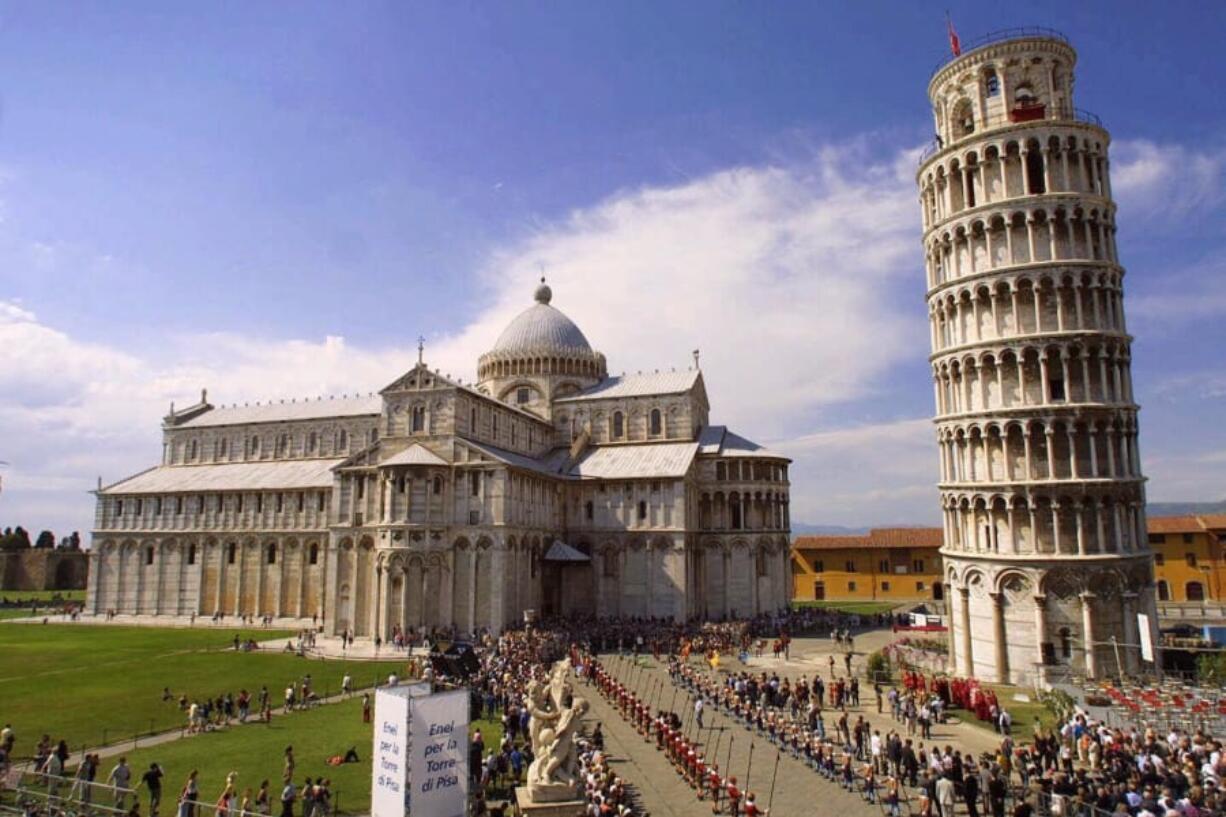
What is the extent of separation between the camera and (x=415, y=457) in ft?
159

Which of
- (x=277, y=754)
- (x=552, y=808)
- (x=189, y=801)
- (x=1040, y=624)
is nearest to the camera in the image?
(x=552, y=808)

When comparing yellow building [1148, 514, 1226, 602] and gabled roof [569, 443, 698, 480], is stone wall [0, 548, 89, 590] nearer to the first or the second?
gabled roof [569, 443, 698, 480]

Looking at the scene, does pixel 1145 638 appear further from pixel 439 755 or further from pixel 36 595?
pixel 36 595

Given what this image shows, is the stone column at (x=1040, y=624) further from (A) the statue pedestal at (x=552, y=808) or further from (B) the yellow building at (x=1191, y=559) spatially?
(B) the yellow building at (x=1191, y=559)

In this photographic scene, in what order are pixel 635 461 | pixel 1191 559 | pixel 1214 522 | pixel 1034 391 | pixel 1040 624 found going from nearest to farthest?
pixel 1040 624 → pixel 1034 391 → pixel 635 461 → pixel 1191 559 → pixel 1214 522

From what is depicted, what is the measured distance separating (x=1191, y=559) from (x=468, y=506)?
193 ft

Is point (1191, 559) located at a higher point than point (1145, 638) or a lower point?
higher

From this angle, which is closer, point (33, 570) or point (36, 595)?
point (36, 595)

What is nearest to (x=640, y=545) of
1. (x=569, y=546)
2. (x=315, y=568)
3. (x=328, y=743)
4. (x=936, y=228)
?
(x=569, y=546)

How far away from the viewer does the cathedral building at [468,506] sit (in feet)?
158

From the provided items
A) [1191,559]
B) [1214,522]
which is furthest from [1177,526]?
[1214,522]

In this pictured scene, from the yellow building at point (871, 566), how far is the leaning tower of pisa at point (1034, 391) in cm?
3735

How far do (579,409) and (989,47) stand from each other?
38539 mm

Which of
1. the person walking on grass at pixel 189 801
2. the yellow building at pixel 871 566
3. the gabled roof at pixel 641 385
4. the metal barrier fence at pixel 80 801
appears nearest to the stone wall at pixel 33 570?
the gabled roof at pixel 641 385
